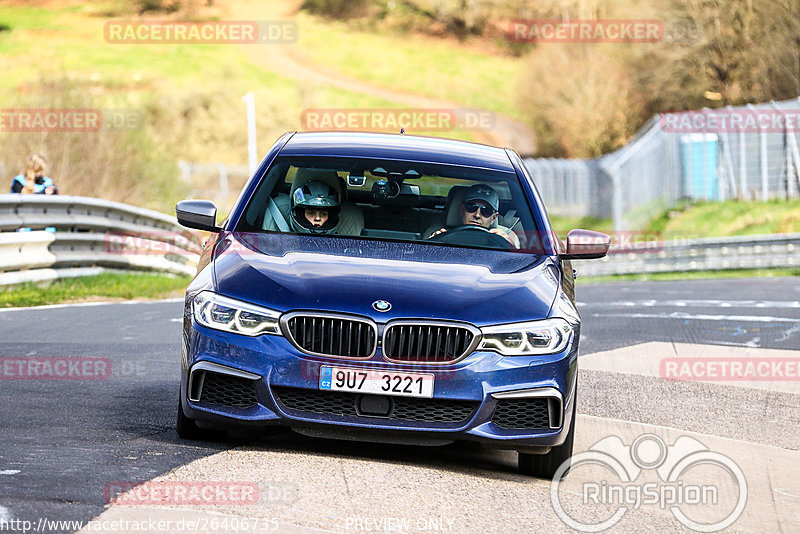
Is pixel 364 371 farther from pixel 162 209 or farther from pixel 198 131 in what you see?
pixel 198 131

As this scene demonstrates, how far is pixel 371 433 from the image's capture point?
6281 mm

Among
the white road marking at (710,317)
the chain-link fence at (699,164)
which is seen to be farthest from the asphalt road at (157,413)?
the chain-link fence at (699,164)

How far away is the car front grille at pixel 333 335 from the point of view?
6.12 meters

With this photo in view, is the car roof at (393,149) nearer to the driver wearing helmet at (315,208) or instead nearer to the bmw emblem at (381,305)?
the driver wearing helmet at (315,208)

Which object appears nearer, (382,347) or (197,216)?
(382,347)

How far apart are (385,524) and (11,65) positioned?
89457 millimetres

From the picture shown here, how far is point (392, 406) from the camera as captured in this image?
6203mm

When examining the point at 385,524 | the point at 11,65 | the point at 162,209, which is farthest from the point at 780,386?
the point at 11,65

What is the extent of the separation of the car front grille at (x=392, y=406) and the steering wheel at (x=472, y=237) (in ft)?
4.53

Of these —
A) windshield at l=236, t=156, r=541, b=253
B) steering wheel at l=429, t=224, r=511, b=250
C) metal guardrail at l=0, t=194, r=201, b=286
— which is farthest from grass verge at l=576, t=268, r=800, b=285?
steering wheel at l=429, t=224, r=511, b=250

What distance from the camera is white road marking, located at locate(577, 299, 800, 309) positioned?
17797 mm

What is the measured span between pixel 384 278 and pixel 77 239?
39.9ft

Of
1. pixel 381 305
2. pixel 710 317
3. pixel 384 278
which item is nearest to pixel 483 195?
pixel 384 278

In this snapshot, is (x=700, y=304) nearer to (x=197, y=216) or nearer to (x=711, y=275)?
(x=711, y=275)
